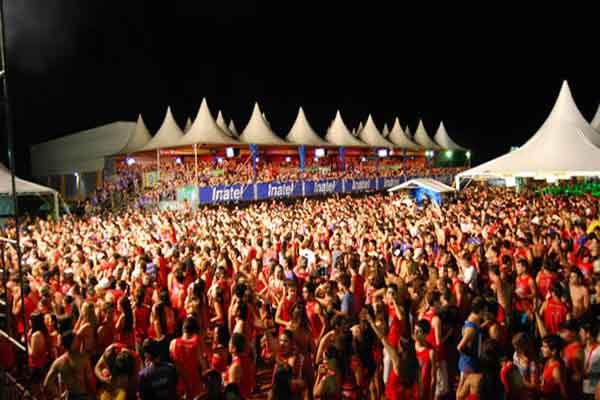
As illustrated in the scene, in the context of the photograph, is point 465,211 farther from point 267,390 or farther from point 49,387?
point 49,387

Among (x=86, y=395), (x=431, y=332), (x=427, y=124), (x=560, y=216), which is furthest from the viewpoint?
(x=427, y=124)

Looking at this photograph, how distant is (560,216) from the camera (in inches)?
490

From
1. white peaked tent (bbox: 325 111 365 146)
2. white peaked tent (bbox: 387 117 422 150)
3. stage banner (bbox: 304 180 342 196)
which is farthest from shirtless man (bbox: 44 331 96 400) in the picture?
white peaked tent (bbox: 387 117 422 150)

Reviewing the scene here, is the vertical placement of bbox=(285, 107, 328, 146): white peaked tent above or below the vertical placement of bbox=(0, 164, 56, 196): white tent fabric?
above

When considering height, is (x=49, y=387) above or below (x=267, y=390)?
above

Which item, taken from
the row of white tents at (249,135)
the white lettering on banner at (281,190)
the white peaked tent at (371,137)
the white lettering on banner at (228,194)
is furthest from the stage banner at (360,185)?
the white lettering on banner at (228,194)

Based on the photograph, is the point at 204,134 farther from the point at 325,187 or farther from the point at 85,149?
the point at 85,149

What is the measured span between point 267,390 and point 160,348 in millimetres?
1972

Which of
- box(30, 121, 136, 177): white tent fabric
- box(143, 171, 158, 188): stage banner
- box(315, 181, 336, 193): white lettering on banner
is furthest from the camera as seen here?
box(30, 121, 136, 177): white tent fabric

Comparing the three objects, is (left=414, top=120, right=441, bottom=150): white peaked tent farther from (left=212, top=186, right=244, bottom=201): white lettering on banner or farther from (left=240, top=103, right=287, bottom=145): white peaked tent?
(left=212, top=186, right=244, bottom=201): white lettering on banner

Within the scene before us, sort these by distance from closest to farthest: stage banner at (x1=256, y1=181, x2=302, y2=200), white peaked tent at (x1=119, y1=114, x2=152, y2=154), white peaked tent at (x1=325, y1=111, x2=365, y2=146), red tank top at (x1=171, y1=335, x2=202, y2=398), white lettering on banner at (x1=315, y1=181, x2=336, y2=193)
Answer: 1. red tank top at (x1=171, y1=335, x2=202, y2=398)
2. stage banner at (x1=256, y1=181, x2=302, y2=200)
3. white lettering on banner at (x1=315, y1=181, x2=336, y2=193)
4. white peaked tent at (x1=119, y1=114, x2=152, y2=154)
5. white peaked tent at (x1=325, y1=111, x2=365, y2=146)

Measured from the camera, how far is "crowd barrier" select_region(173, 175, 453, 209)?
66.9 ft

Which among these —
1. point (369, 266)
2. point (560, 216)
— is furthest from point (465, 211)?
point (369, 266)

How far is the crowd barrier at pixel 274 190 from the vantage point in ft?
66.9
